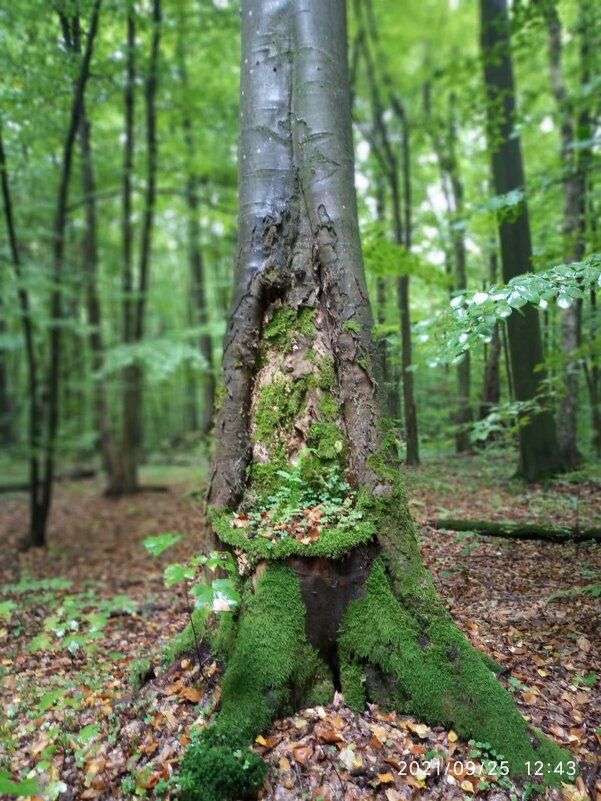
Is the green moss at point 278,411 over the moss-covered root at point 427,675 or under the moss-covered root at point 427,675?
over

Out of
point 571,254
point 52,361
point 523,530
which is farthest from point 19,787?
point 571,254

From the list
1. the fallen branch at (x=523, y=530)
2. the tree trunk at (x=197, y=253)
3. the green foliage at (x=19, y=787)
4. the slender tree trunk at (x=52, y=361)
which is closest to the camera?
the green foliage at (x=19, y=787)

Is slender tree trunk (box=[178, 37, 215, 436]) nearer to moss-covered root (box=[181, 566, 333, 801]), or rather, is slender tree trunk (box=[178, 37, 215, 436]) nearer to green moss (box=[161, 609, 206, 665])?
green moss (box=[161, 609, 206, 665])

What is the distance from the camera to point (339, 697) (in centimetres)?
283

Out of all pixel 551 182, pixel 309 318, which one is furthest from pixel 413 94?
pixel 309 318

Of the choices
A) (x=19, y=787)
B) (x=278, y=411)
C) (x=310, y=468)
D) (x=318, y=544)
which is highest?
(x=278, y=411)

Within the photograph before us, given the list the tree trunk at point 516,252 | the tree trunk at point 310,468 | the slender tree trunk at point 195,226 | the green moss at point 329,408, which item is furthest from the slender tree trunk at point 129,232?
the green moss at point 329,408

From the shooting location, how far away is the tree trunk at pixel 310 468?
273cm

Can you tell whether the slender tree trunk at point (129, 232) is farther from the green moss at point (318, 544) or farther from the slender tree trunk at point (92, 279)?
the green moss at point (318, 544)

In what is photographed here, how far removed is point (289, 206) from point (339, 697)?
331 centimetres

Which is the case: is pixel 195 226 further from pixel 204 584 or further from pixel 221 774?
pixel 221 774

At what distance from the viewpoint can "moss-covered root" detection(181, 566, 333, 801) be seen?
2318mm

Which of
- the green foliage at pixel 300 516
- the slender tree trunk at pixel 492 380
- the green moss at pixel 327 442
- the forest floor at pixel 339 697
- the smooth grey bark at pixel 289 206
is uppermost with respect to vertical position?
the smooth grey bark at pixel 289 206

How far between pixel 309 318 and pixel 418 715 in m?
2.59
